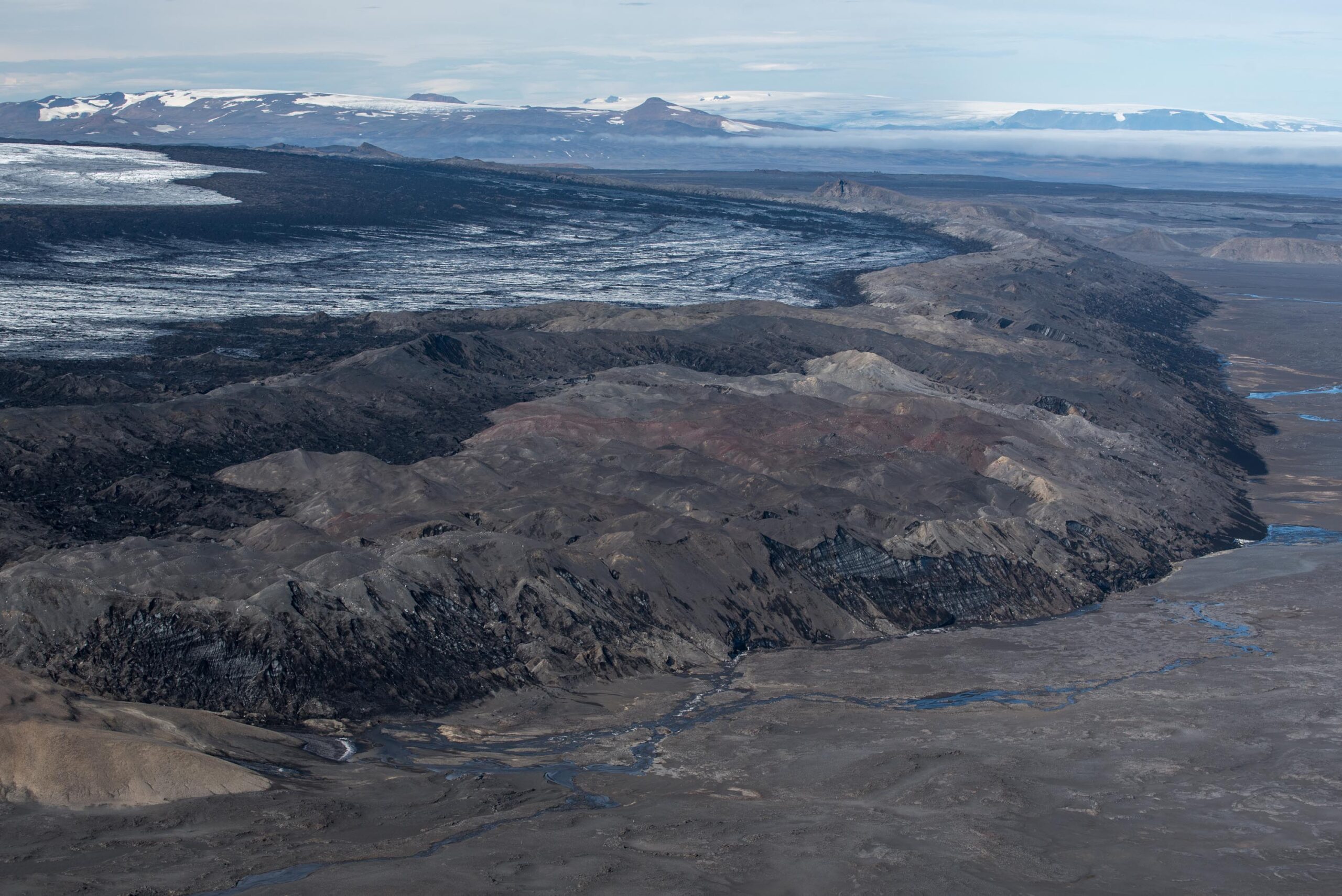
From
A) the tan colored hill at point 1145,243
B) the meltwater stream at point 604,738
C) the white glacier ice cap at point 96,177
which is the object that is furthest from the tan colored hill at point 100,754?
the tan colored hill at point 1145,243

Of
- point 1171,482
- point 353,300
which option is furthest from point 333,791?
point 353,300

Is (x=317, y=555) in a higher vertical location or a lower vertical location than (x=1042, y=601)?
higher

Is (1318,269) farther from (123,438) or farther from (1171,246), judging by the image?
(123,438)

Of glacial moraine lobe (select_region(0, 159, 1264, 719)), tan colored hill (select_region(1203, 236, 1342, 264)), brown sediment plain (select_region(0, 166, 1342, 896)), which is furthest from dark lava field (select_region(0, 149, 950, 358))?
brown sediment plain (select_region(0, 166, 1342, 896))

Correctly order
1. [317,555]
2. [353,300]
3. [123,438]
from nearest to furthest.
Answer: [317,555]
[123,438]
[353,300]

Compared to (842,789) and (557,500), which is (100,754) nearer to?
(842,789)

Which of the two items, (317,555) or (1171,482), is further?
(1171,482)

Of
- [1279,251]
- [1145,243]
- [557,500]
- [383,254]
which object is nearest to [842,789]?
[557,500]
